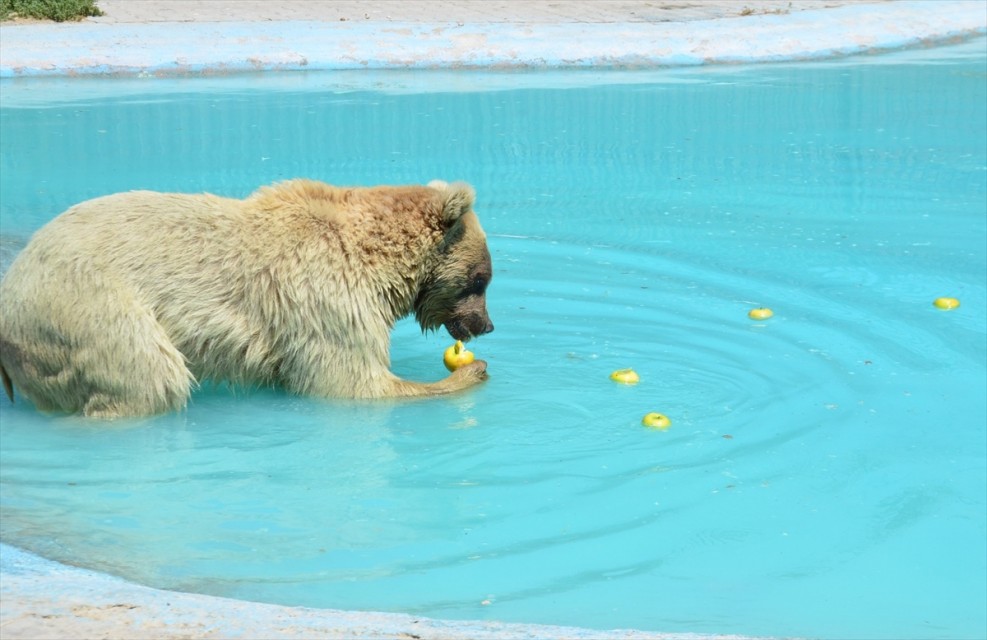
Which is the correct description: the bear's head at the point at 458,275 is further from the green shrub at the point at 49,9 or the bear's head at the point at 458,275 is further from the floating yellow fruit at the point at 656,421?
the green shrub at the point at 49,9

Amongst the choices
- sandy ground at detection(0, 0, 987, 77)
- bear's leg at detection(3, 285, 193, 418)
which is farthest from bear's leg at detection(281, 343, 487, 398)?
sandy ground at detection(0, 0, 987, 77)

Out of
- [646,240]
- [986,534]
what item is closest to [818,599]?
[986,534]

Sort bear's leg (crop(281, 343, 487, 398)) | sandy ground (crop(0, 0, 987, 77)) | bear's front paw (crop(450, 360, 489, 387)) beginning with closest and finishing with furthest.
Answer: bear's leg (crop(281, 343, 487, 398)) < bear's front paw (crop(450, 360, 489, 387)) < sandy ground (crop(0, 0, 987, 77))

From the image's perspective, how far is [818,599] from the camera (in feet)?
14.8

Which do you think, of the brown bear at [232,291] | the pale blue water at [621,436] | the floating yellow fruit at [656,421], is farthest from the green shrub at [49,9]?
the floating yellow fruit at [656,421]

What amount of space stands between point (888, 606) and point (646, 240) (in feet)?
16.5

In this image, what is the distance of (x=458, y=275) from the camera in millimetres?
6410

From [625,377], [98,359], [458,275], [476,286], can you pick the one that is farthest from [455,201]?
[98,359]

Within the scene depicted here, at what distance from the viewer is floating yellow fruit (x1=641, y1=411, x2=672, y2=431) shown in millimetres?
6008

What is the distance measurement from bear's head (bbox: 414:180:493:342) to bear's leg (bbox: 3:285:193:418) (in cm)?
127

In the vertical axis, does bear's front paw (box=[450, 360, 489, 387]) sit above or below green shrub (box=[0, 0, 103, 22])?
below

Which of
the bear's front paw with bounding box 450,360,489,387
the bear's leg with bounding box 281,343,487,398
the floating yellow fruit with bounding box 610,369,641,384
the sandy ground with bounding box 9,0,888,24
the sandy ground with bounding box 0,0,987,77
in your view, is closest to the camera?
the bear's leg with bounding box 281,343,487,398

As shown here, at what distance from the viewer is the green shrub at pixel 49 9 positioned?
16.9 meters

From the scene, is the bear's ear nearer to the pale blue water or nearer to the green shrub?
the pale blue water
